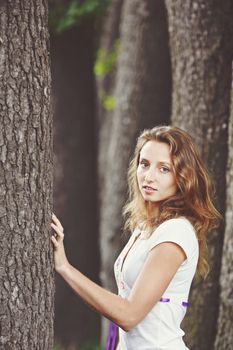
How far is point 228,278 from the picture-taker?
15.5 ft

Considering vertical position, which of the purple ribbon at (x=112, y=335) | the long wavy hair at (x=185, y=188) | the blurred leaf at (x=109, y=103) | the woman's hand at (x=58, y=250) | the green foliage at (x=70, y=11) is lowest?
the purple ribbon at (x=112, y=335)

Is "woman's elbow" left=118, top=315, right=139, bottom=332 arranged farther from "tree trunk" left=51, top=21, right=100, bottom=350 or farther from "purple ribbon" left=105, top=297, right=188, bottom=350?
"tree trunk" left=51, top=21, right=100, bottom=350

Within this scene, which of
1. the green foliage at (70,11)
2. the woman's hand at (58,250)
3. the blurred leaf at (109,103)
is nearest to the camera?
the woman's hand at (58,250)

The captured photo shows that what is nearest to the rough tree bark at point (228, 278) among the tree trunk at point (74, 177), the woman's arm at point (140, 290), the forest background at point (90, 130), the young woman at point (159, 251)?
the forest background at point (90, 130)

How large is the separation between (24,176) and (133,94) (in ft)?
13.3

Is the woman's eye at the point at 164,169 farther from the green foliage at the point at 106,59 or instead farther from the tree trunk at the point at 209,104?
the green foliage at the point at 106,59

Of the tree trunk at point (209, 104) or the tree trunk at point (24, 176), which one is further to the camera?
the tree trunk at point (209, 104)

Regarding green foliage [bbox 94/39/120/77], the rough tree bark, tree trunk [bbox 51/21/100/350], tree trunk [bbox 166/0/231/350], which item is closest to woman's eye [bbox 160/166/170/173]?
the rough tree bark

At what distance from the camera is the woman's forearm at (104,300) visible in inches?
116

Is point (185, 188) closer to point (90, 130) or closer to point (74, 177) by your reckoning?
point (74, 177)

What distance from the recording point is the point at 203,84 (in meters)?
5.14

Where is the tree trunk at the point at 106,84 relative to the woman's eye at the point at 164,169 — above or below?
above

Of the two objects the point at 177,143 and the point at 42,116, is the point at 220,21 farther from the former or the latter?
the point at 42,116

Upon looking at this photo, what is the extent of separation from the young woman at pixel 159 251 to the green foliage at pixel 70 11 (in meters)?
4.40
